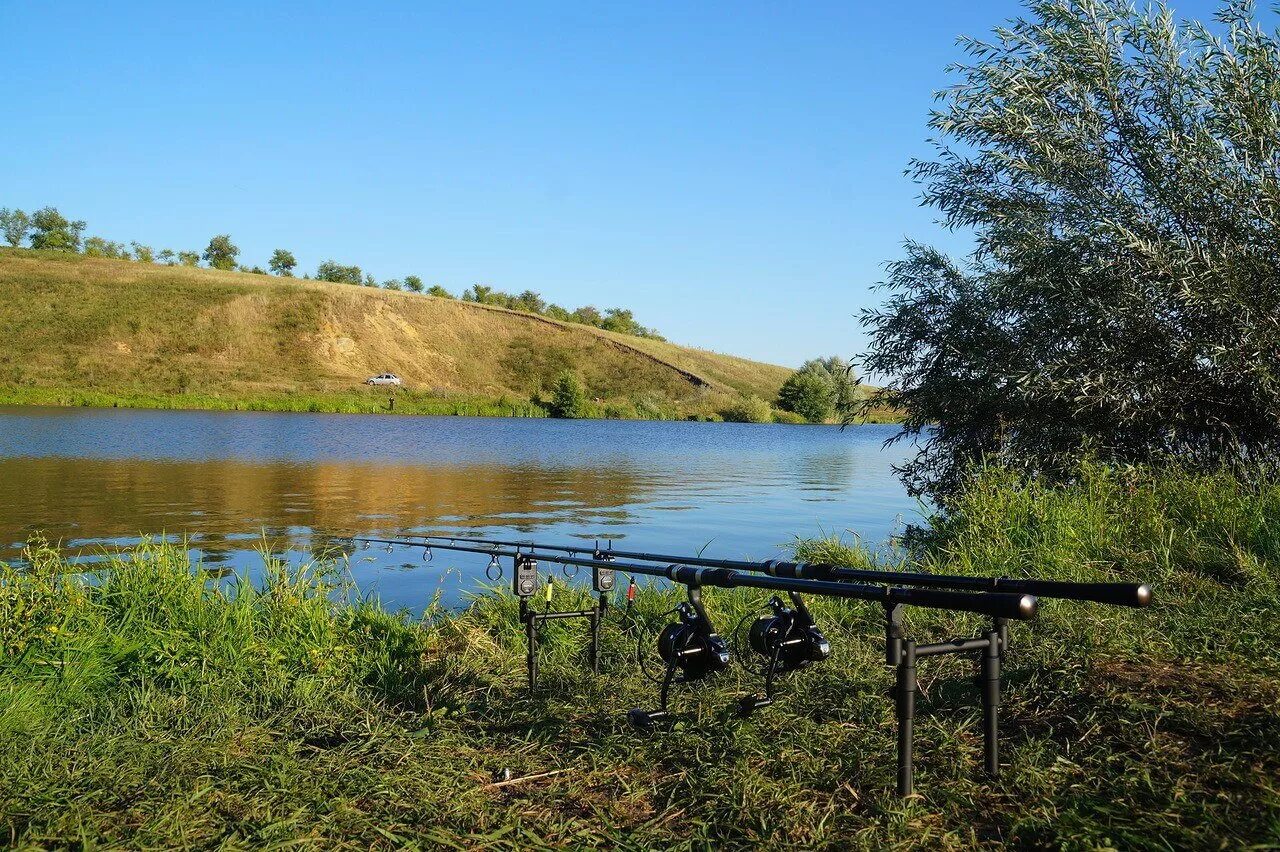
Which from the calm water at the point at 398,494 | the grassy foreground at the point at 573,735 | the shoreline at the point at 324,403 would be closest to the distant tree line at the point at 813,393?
the shoreline at the point at 324,403

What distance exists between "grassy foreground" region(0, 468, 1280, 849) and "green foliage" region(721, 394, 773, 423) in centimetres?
8165

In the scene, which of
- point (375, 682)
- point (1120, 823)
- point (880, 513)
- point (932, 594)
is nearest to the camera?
point (932, 594)

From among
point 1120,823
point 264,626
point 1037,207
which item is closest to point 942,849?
point 1120,823

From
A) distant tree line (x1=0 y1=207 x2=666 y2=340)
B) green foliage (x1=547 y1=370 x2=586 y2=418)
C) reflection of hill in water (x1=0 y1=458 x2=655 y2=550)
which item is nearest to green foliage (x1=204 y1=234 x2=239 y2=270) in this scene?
distant tree line (x1=0 y1=207 x2=666 y2=340)

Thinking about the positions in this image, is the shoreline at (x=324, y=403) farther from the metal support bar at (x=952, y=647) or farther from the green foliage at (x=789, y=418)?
the metal support bar at (x=952, y=647)

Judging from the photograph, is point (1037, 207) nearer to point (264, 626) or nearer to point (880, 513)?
point (880, 513)

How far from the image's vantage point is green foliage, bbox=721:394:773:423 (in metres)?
88.2

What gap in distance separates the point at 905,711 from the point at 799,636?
962 millimetres

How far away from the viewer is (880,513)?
20078 mm

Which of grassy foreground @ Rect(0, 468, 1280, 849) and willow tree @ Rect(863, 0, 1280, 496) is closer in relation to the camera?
grassy foreground @ Rect(0, 468, 1280, 849)

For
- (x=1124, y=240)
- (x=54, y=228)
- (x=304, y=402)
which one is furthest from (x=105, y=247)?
(x=1124, y=240)

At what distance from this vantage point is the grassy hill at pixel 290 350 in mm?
67250

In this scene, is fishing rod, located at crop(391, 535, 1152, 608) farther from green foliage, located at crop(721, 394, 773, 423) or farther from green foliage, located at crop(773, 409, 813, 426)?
green foliage, located at crop(773, 409, 813, 426)

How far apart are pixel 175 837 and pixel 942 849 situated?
2.50m
